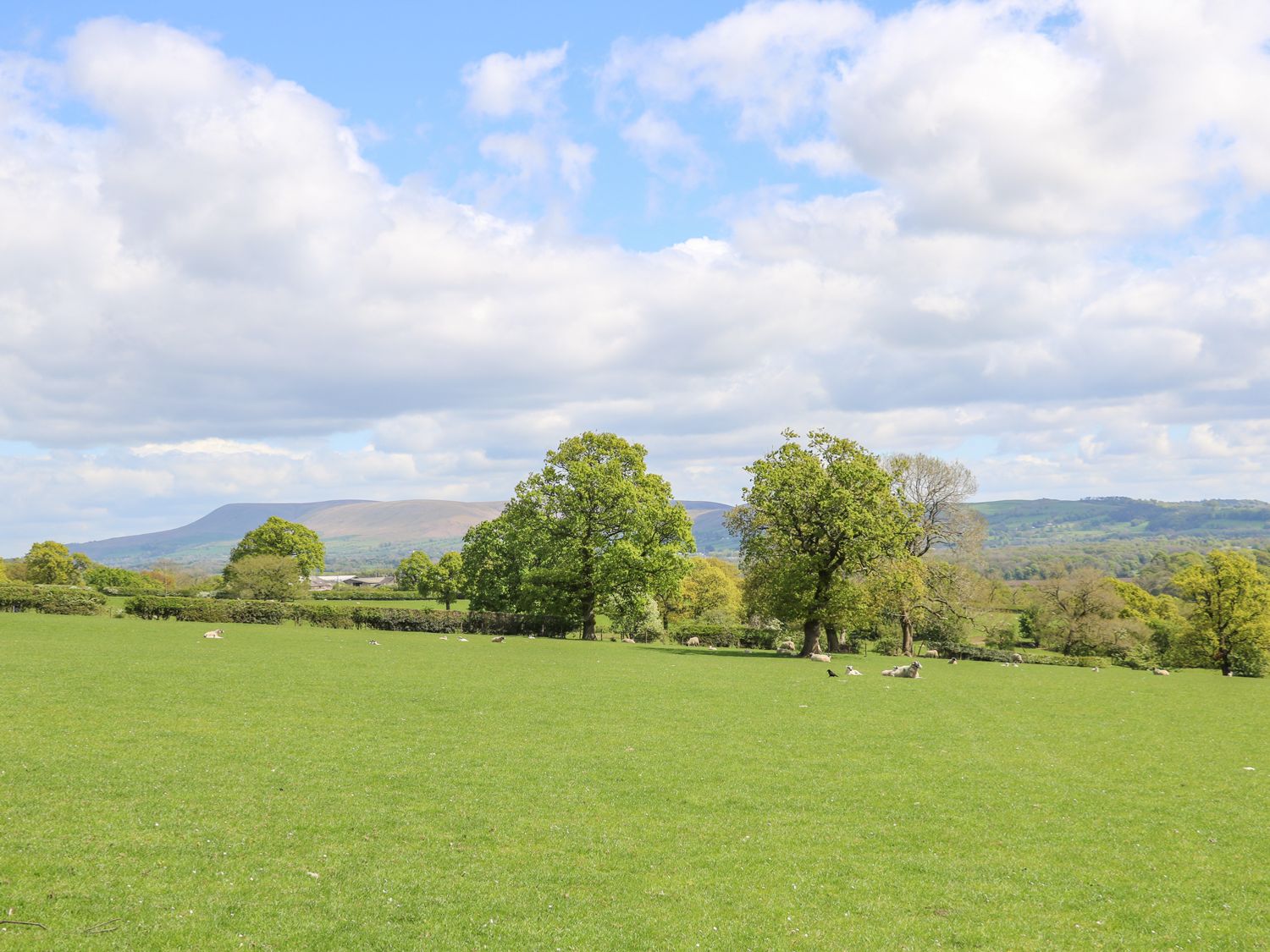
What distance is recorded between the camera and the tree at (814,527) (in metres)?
53.8

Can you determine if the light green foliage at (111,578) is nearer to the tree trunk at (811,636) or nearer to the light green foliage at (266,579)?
the light green foliage at (266,579)

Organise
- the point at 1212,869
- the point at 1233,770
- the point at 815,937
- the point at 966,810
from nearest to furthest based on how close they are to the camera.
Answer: the point at 815,937
the point at 1212,869
the point at 966,810
the point at 1233,770

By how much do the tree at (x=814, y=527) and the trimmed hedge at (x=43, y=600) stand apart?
4887 cm

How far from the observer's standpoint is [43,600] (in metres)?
56.3

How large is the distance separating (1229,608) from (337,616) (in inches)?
3076

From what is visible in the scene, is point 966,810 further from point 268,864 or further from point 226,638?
point 226,638

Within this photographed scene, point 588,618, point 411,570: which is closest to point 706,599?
point 588,618

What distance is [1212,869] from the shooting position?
1398 cm

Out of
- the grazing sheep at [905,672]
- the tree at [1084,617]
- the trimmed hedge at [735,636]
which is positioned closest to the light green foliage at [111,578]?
the trimmed hedge at [735,636]

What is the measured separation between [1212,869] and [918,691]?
2535cm

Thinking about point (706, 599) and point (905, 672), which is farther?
point (706, 599)

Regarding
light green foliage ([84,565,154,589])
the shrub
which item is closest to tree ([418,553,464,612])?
light green foliage ([84,565,154,589])

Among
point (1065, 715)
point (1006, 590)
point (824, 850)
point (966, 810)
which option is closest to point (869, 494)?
point (1065, 715)

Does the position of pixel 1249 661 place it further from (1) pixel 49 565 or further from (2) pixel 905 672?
(1) pixel 49 565
